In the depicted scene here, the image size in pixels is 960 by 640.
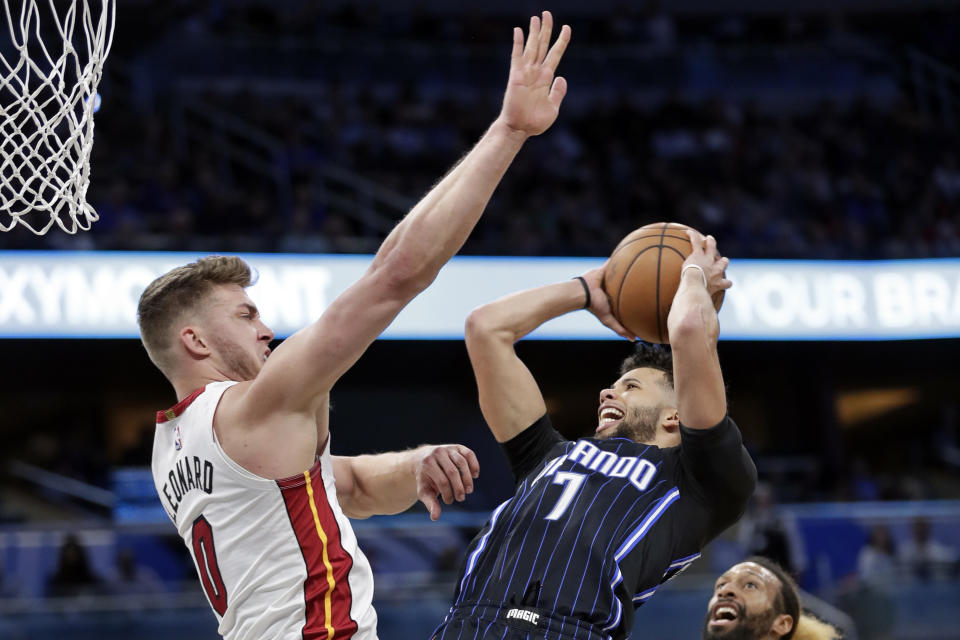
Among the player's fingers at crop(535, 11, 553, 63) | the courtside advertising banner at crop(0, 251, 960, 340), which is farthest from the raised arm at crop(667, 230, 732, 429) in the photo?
the courtside advertising banner at crop(0, 251, 960, 340)

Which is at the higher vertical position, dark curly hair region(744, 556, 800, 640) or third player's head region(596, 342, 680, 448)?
third player's head region(596, 342, 680, 448)

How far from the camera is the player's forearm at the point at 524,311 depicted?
375 centimetres

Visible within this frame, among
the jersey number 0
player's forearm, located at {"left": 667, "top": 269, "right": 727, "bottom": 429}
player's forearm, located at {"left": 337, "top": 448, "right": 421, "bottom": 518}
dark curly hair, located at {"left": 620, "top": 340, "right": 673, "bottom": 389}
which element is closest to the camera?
the jersey number 0

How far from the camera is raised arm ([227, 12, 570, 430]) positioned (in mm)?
2584

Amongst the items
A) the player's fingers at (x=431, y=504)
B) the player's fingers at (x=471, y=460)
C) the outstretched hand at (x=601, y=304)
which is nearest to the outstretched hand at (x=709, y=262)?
the outstretched hand at (x=601, y=304)

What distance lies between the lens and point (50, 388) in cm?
1373

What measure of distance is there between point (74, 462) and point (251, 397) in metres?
10.0

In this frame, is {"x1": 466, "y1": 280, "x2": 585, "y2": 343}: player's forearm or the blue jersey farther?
{"x1": 466, "y1": 280, "x2": 585, "y2": 343}: player's forearm

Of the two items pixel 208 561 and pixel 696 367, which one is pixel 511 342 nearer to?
pixel 696 367

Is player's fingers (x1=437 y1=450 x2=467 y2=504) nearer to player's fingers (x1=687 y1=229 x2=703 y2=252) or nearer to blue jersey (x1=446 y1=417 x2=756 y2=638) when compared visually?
blue jersey (x1=446 y1=417 x2=756 y2=638)

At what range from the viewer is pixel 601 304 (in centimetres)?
371

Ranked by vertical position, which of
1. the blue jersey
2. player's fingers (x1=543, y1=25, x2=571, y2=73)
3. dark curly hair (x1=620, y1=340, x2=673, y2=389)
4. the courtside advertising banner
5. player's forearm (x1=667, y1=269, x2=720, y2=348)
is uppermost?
player's fingers (x1=543, y1=25, x2=571, y2=73)

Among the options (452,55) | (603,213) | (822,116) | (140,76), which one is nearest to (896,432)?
(822,116)

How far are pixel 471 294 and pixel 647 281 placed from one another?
8.24m
